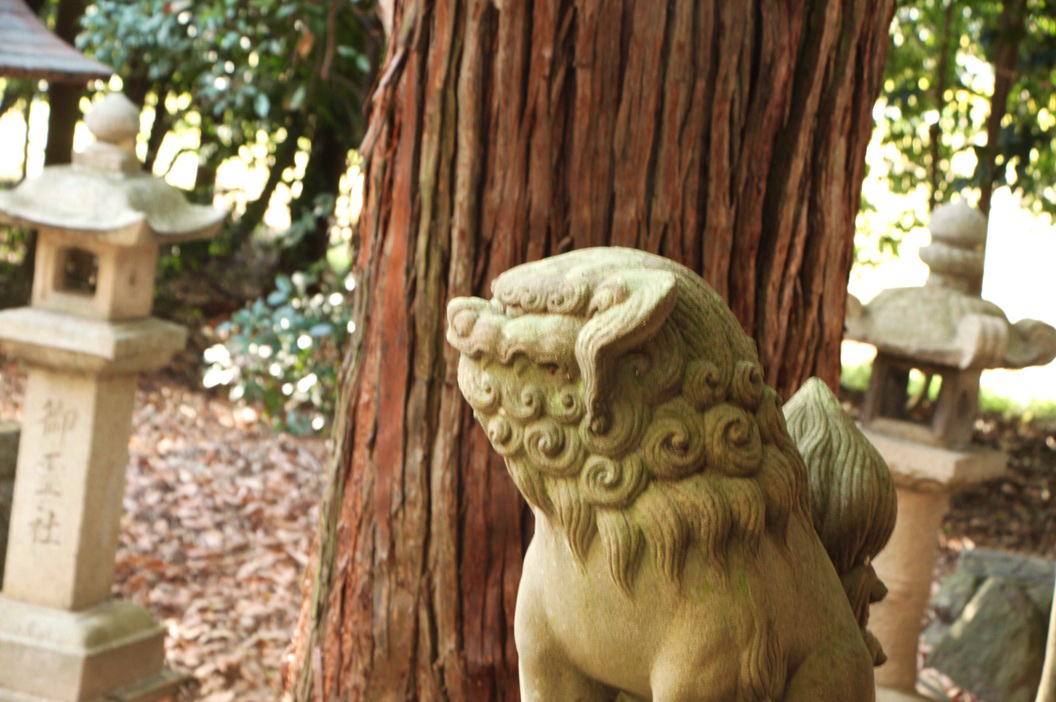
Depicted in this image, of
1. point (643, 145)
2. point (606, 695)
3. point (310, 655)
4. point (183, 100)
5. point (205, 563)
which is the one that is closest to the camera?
point (606, 695)

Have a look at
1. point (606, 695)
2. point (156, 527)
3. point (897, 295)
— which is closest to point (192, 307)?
point (156, 527)

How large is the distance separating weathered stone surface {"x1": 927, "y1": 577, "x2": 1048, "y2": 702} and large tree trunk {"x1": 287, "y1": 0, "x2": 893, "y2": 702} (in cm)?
259

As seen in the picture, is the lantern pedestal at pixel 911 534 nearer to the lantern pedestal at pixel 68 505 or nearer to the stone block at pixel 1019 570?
the stone block at pixel 1019 570

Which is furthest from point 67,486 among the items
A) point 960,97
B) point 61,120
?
point 960,97

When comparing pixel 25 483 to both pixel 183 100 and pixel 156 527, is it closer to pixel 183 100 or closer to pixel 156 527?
pixel 156 527

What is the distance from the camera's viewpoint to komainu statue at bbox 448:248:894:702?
4.09 feet

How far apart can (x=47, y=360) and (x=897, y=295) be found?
8.14ft

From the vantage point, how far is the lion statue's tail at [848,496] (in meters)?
1.44

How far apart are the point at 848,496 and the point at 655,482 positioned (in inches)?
11.5

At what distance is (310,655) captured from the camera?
2.63 metres

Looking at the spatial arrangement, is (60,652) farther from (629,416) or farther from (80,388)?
(629,416)

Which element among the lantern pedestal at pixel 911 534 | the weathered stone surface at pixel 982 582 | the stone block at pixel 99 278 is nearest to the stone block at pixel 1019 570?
the weathered stone surface at pixel 982 582

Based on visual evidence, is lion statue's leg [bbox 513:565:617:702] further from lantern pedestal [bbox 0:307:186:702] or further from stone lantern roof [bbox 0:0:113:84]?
stone lantern roof [bbox 0:0:113:84]

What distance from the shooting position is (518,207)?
2.31 metres
